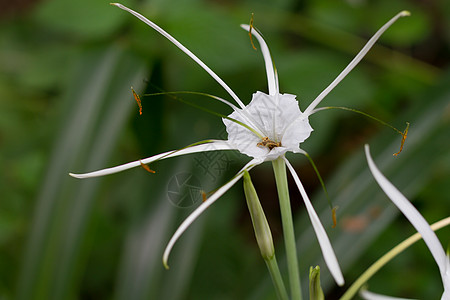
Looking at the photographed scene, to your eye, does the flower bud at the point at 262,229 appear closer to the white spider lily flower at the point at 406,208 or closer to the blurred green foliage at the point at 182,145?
the white spider lily flower at the point at 406,208

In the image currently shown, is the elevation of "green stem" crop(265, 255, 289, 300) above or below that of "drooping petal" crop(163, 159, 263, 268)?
below

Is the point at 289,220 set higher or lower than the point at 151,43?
lower

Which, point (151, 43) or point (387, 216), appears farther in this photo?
point (151, 43)

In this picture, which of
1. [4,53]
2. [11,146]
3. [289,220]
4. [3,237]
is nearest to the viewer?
[289,220]

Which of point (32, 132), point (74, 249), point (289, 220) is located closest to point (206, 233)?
point (74, 249)

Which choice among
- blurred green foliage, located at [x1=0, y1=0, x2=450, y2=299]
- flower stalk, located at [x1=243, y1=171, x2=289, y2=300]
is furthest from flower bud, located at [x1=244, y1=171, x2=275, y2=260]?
blurred green foliage, located at [x1=0, y1=0, x2=450, y2=299]

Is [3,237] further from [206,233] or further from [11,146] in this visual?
[206,233]

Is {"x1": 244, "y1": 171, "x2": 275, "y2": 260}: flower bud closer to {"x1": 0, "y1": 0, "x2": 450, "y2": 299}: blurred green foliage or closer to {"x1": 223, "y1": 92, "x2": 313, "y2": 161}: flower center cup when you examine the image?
{"x1": 223, "y1": 92, "x2": 313, "y2": 161}: flower center cup

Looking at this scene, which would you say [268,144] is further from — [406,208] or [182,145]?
[182,145]
